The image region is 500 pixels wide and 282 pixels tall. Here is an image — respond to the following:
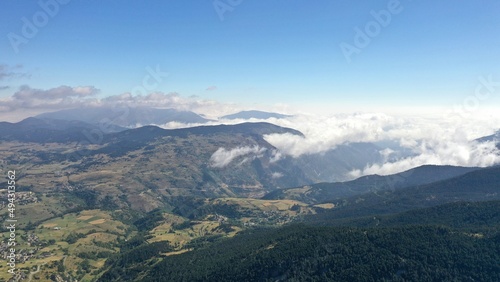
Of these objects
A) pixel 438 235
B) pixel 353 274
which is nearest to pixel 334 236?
pixel 353 274

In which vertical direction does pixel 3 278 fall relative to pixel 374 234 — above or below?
below

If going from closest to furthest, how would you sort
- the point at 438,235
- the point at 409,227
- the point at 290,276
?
the point at 290,276
the point at 438,235
the point at 409,227

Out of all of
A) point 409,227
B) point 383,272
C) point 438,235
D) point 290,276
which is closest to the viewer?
point 383,272

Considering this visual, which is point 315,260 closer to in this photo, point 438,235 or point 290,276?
point 290,276

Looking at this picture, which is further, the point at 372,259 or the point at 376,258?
the point at 376,258

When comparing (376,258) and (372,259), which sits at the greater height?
(376,258)

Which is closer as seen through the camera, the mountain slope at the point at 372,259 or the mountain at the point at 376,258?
the mountain slope at the point at 372,259

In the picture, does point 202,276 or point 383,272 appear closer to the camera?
point 383,272

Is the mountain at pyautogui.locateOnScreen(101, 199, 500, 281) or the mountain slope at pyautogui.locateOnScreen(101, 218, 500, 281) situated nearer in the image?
the mountain slope at pyautogui.locateOnScreen(101, 218, 500, 281)

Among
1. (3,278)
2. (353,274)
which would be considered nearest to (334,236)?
(353,274)
